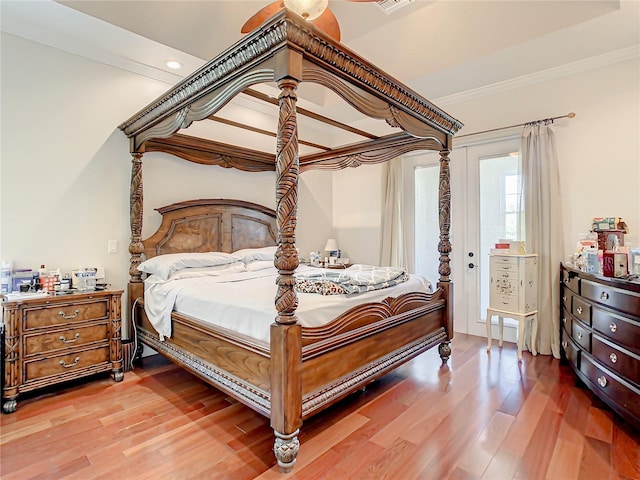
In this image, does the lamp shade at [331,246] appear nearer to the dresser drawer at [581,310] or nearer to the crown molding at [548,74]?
the crown molding at [548,74]

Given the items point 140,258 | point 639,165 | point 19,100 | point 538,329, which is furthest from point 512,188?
point 19,100

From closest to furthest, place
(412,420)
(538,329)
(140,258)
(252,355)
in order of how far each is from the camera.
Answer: (252,355) < (412,420) < (140,258) < (538,329)

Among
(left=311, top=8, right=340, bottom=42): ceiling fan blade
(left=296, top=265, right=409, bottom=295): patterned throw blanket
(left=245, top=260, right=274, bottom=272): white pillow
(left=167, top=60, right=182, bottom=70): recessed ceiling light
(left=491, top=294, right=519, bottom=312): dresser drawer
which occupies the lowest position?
(left=491, top=294, right=519, bottom=312): dresser drawer

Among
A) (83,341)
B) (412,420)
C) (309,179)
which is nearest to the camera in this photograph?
(412,420)

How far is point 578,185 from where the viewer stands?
3.39m

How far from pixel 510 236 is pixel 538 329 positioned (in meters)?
1.04

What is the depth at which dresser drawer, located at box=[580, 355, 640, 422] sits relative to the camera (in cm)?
198

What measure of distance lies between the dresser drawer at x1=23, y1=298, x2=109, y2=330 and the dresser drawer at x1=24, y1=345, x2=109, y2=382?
26cm

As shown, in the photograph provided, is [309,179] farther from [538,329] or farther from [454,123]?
[538,329]

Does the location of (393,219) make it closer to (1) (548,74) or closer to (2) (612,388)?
(1) (548,74)

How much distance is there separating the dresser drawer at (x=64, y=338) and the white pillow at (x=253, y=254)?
1419mm

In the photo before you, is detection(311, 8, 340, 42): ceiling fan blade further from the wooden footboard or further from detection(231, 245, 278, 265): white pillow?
detection(231, 245, 278, 265): white pillow

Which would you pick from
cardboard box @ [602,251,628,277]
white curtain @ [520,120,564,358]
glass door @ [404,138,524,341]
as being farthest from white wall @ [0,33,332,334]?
cardboard box @ [602,251,628,277]

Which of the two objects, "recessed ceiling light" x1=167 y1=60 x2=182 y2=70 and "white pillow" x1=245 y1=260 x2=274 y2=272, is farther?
"white pillow" x1=245 y1=260 x2=274 y2=272
